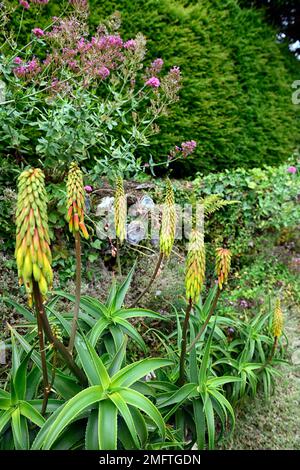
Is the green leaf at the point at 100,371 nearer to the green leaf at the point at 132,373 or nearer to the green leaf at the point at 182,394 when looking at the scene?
the green leaf at the point at 132,373

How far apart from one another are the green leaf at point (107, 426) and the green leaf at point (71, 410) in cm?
5

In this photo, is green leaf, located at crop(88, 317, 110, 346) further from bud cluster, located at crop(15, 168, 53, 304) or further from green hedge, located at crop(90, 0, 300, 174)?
green hedge, located at crop(90, 0, 300, 174)

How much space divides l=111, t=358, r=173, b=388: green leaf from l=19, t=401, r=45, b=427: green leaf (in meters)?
0.29

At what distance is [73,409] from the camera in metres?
1.48

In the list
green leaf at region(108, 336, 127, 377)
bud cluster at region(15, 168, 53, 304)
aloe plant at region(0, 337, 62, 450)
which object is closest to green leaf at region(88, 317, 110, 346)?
green leaf at region(108, 336, 127, 377)

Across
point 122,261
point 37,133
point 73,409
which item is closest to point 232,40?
point 37,133

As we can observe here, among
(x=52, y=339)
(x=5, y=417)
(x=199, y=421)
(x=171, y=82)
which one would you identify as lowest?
(x=199, y=421)

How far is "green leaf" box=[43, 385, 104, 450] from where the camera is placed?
1.44m

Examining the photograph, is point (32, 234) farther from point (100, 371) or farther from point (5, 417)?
point (5, 417)

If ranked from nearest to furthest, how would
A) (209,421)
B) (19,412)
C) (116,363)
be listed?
(19,412)
(116,363)
(209,421)

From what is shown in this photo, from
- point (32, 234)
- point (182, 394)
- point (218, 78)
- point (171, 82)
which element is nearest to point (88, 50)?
point (171, 82)

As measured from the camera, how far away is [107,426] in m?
1.50

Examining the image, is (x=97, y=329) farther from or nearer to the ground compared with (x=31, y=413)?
farther from the ground

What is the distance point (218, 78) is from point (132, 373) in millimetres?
4490
